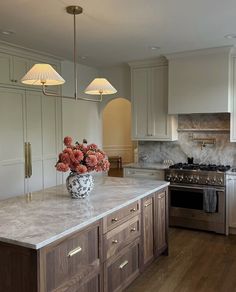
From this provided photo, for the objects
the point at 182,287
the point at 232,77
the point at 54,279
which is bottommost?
the point at 182,287

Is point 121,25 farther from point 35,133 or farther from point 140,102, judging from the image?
point 35,133

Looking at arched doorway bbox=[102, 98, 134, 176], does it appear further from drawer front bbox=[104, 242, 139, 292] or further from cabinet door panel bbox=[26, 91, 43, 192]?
drawer front bbox=[104, 242, 139, 292]

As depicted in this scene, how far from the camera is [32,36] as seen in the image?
3.89 metres

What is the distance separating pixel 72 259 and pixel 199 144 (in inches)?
141

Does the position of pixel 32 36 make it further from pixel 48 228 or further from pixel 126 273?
pixel 126 273

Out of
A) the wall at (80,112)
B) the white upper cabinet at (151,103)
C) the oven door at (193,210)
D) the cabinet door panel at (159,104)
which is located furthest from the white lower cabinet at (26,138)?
the oven door at (193,210)

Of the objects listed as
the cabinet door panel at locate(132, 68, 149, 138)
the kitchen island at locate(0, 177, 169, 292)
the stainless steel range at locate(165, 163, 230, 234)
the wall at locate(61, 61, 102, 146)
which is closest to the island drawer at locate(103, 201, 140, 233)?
the kitchen island at locate(0, 177, 169, 292)

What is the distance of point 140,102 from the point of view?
5414 millimetres

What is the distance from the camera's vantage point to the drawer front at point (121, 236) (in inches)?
102

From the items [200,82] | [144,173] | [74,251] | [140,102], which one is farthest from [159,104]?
[74,251]

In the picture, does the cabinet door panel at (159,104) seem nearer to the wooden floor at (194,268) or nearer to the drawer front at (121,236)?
the wooden floor at (194,268)

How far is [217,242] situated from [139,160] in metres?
2.08

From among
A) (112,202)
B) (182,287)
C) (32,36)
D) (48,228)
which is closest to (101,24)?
(32,36)

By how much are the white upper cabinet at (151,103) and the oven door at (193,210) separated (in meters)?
0.94
